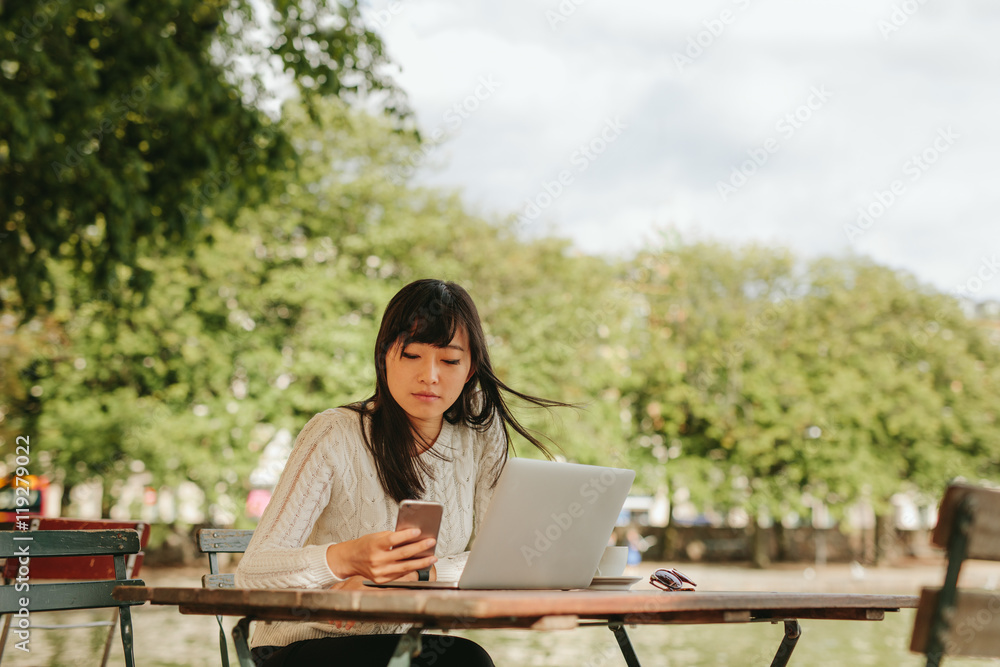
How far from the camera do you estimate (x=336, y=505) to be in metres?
2.54

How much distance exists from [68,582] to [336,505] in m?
0.69

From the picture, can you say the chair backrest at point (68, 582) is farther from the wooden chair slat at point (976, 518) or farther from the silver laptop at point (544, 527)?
the wooden chair slat at point (976, 518)

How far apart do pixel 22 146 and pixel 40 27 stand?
35.3 inches

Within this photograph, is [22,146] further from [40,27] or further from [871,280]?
[871,280]

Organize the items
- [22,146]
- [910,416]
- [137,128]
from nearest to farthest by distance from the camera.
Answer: [22,146]
[137,128]
[910,416]

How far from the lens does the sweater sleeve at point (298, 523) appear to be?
6.86 feet

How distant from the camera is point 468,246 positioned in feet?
65.8

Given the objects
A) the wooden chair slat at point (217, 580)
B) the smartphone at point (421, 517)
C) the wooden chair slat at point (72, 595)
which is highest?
the smartphone at point (421, 517)

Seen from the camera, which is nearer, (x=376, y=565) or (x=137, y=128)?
(x=376, y=565)

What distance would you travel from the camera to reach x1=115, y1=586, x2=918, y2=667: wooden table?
154cm

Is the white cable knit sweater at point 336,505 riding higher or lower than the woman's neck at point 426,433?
lower

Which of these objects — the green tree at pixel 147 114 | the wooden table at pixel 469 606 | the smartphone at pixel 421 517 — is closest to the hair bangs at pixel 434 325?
the smartphone at pixel 421 517

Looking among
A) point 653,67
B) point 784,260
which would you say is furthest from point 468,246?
point 784,260

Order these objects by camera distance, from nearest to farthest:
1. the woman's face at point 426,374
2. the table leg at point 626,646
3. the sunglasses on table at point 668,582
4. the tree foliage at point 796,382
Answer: the sunglasses on table at point 668,582 → the woman's face at point 426,374 → the table leg at point 626,646 → the tree foliage at point 796,382
